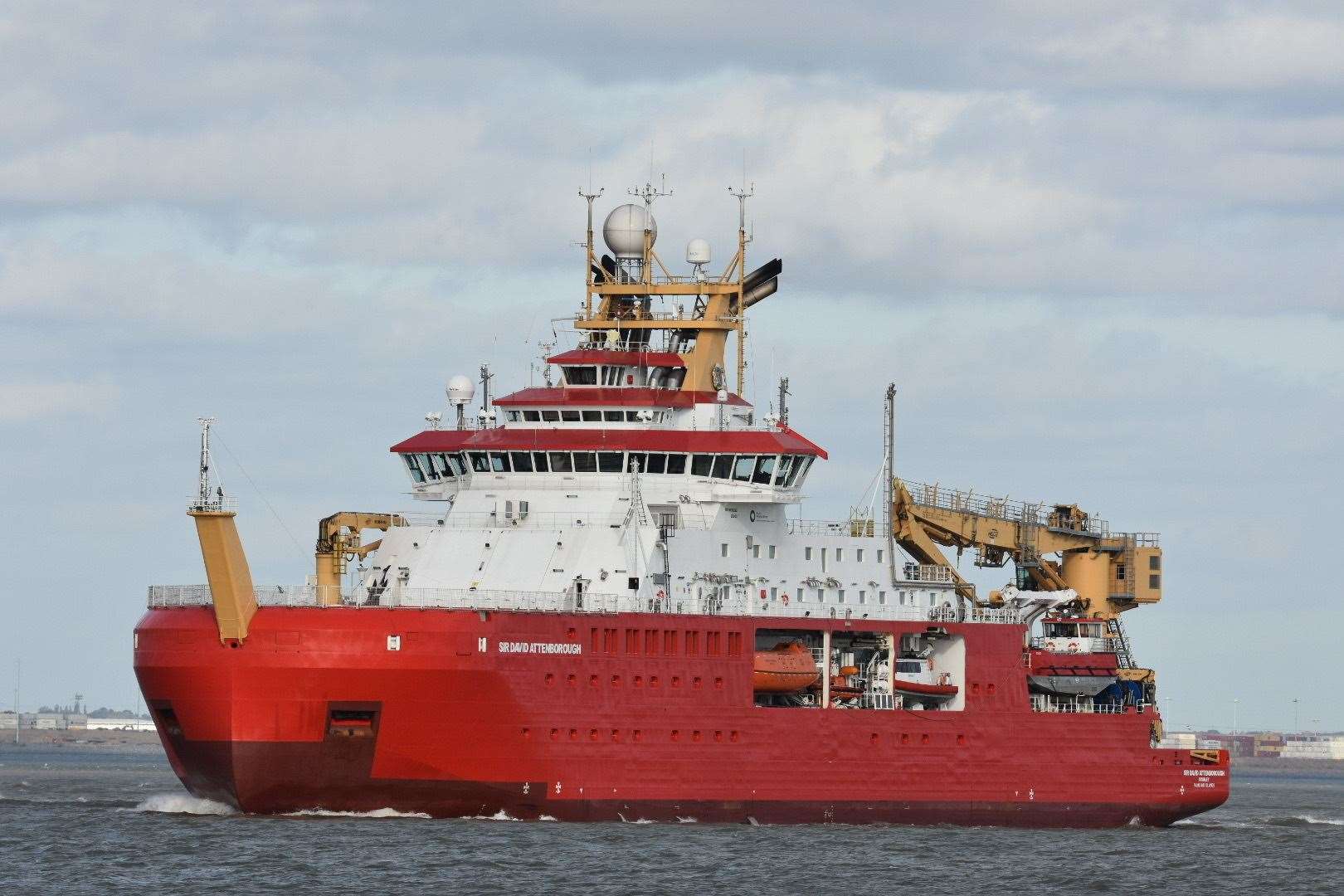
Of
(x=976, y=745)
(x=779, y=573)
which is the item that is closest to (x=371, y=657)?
(x=779, y=573)

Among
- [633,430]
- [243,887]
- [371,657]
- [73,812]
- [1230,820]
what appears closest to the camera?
[243,887]

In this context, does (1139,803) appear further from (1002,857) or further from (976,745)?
(1002,857)

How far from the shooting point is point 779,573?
56531 mm

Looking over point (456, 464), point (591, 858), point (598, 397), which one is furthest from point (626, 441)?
point (591, 858)

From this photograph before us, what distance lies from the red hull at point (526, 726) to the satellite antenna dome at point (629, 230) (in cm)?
1054

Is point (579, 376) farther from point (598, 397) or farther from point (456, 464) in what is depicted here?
point (456, 464)

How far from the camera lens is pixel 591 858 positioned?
152ft

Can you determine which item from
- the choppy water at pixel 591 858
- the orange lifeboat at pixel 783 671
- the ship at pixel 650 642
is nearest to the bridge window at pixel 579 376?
the ship at pixel 650 642

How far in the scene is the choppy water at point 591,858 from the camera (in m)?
43.8

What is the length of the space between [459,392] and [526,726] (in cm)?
1037

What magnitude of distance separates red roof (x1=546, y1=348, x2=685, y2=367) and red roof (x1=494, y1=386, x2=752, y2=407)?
60 cm

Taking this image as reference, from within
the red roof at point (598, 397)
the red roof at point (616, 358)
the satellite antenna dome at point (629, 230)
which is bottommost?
the red roof at point (598, 397)

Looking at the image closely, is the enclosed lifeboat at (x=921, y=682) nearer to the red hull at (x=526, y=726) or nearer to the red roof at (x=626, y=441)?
the red hull at (x=526, y=726)

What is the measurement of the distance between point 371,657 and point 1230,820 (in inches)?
1249
